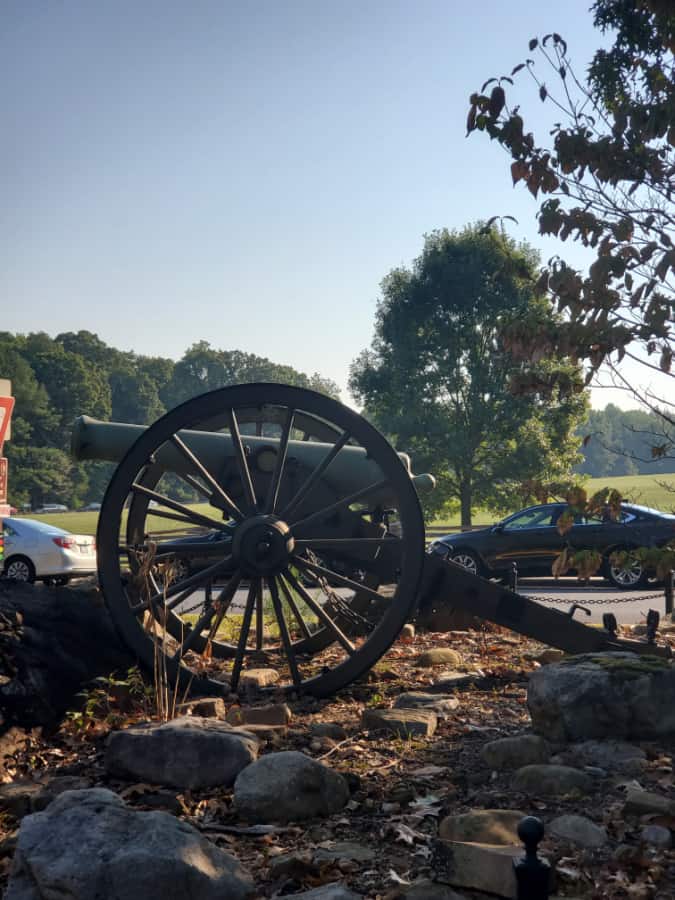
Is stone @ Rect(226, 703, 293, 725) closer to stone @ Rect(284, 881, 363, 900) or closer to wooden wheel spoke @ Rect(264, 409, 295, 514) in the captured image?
wooden wheel spoke @ Rect(264, 409, 295, 514)

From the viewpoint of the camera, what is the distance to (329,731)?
554 centimetres

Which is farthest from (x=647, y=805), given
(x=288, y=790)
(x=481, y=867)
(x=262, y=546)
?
(x=262, y=546)

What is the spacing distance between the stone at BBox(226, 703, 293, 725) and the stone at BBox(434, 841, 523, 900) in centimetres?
231

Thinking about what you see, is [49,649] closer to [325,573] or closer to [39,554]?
[325,573]

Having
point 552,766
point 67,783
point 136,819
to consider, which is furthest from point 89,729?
point 552,766

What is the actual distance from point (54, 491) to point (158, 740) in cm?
6029

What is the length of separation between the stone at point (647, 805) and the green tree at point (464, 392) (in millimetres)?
22601

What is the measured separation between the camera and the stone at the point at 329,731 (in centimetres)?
552

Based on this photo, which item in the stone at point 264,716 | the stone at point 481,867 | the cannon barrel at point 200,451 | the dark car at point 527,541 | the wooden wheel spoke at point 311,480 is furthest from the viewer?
the dark car at point 527,541

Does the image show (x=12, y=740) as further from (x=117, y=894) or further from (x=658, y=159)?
(x=658, y=159)

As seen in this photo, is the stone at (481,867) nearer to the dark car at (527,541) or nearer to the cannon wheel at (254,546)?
the cannon wheel at (254,546)

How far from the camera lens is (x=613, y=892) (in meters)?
3.45

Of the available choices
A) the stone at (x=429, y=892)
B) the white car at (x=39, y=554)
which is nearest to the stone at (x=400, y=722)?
the stone at (x=429, y=892)

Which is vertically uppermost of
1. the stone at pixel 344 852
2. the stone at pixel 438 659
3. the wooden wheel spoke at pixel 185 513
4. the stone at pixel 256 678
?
the wooden wheel spoke at pixel 185 513
